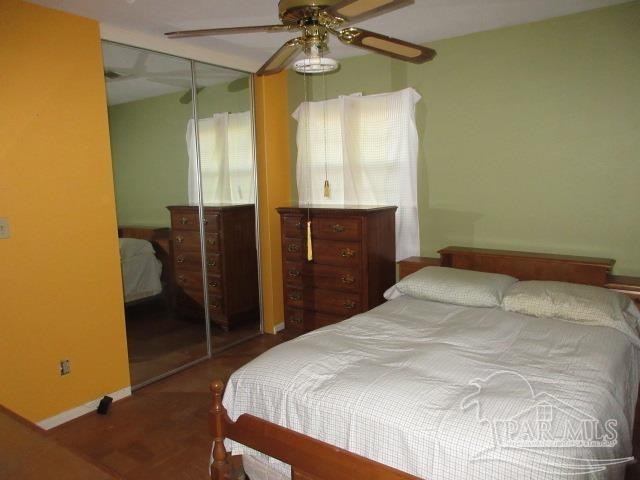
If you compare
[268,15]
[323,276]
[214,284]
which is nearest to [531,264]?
[323,276]

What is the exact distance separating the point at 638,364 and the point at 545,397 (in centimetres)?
96

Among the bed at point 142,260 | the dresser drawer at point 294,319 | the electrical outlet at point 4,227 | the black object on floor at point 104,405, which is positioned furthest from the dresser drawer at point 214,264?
the electrical outlet at point 4,227

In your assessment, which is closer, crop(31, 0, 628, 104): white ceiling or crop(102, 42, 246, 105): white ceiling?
crop(31, 0, 628, 104): white ceiling

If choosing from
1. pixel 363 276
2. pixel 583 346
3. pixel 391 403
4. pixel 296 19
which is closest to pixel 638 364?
pixel 583 346

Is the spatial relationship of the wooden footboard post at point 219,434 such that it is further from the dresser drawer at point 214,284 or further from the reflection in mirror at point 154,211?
the dresser drawer at point 214,284

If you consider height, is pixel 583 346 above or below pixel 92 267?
below

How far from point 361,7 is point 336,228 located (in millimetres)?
2118

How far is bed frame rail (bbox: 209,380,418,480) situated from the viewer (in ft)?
4.14

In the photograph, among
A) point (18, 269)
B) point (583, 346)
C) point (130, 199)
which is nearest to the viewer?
point (583, 346)

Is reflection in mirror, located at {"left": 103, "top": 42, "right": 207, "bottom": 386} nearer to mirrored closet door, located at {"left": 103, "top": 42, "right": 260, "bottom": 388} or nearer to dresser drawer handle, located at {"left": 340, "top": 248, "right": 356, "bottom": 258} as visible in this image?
mirrored closet door, located at {"left": 103, "top": 42, "right": 260, "bottom": 388}

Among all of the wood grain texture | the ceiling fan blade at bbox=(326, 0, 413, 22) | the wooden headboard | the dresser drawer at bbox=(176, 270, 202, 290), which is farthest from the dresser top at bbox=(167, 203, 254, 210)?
the ceiling fan blade at bbox=(326, 0, 413, 22)

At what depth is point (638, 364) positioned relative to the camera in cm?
212

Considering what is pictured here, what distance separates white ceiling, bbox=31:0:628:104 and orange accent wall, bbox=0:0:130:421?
0.20 metres

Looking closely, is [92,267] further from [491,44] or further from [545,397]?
[491,44]
